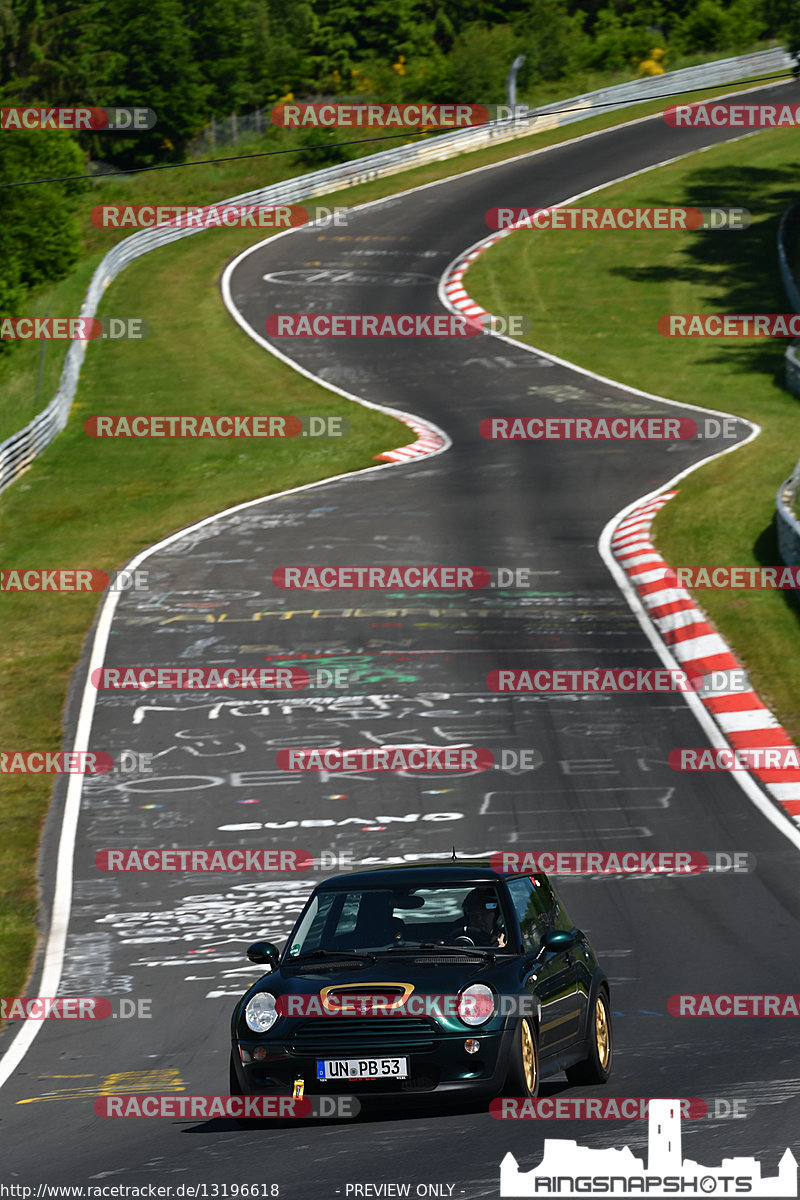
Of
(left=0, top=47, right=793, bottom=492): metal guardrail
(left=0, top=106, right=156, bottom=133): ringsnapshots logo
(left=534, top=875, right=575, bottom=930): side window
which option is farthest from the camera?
(left=0, top=106, right=156, bottom=133): ringsnapshots logo

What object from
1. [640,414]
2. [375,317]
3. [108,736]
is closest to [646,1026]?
[108,736]

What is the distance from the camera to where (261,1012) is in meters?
9.30

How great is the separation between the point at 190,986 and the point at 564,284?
41.8 m

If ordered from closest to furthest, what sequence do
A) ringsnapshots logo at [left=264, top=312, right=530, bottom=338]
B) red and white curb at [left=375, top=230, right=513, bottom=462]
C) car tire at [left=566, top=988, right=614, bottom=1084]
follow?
car tire at [left=566, top=988, right=614, bottom=1084] → red and white curb at [left=375, top=230, right=513, bottom=462] → ringsnapshots logo at [left=264, top=312, right=530, bottom=338]

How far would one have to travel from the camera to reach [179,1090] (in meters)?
10.7

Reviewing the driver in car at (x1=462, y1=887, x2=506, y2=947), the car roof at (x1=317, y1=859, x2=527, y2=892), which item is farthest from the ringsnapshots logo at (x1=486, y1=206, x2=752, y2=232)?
the driver in car at (x1=462, y1=887, x2=506, y2=947)

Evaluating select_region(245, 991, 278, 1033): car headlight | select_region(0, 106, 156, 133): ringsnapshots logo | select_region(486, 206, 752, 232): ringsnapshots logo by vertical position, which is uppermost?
select_region(245, 991, 278, 1033): car headlight

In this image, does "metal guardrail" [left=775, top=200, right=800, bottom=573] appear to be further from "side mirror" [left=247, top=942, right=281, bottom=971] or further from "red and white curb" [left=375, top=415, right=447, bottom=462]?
"side mirror" [left=247, top=942, right=281, bottom=971]

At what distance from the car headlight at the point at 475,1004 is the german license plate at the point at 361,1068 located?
397 mm

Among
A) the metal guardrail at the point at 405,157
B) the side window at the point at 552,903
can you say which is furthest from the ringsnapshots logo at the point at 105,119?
the side window at the point at 552,903

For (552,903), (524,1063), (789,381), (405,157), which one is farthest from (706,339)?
(524,1063)

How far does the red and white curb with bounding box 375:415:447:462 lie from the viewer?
122 feet

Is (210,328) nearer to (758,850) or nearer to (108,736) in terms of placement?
(108,736)

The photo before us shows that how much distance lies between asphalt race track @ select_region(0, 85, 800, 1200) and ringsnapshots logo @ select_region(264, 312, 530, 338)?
28.8 feet
